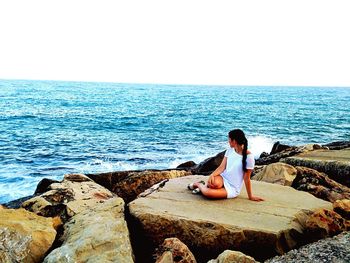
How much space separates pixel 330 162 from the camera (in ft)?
25.2

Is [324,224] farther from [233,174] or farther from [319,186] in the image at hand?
[319,186]

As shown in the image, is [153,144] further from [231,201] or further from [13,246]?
[13,246]

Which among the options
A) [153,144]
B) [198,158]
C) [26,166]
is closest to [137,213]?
[26,166]

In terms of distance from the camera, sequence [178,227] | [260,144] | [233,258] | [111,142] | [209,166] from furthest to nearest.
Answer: [260,144]
[111,142]
[209,166]
[178,227]
[233,258]

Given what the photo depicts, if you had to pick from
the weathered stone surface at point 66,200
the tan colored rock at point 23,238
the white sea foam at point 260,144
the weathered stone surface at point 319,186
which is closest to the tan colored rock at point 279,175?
the weathered stone surface at point 319,186

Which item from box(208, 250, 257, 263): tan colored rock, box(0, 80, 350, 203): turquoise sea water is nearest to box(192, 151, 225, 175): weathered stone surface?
box(0, 80, 350, 203): turquoise sea water

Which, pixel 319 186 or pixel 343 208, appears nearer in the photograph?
pixel 343 208

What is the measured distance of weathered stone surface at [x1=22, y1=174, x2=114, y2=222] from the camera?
5.29 metres

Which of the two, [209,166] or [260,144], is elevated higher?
[209,166]

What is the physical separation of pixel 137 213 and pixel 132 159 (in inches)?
441

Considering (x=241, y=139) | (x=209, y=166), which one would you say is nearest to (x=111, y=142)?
(x=209, y=166)

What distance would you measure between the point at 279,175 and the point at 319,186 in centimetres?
81

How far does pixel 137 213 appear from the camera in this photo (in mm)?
4715

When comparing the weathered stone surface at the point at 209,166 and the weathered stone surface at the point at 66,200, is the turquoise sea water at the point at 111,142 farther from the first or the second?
the weathered stone surface at the point at 66,200
